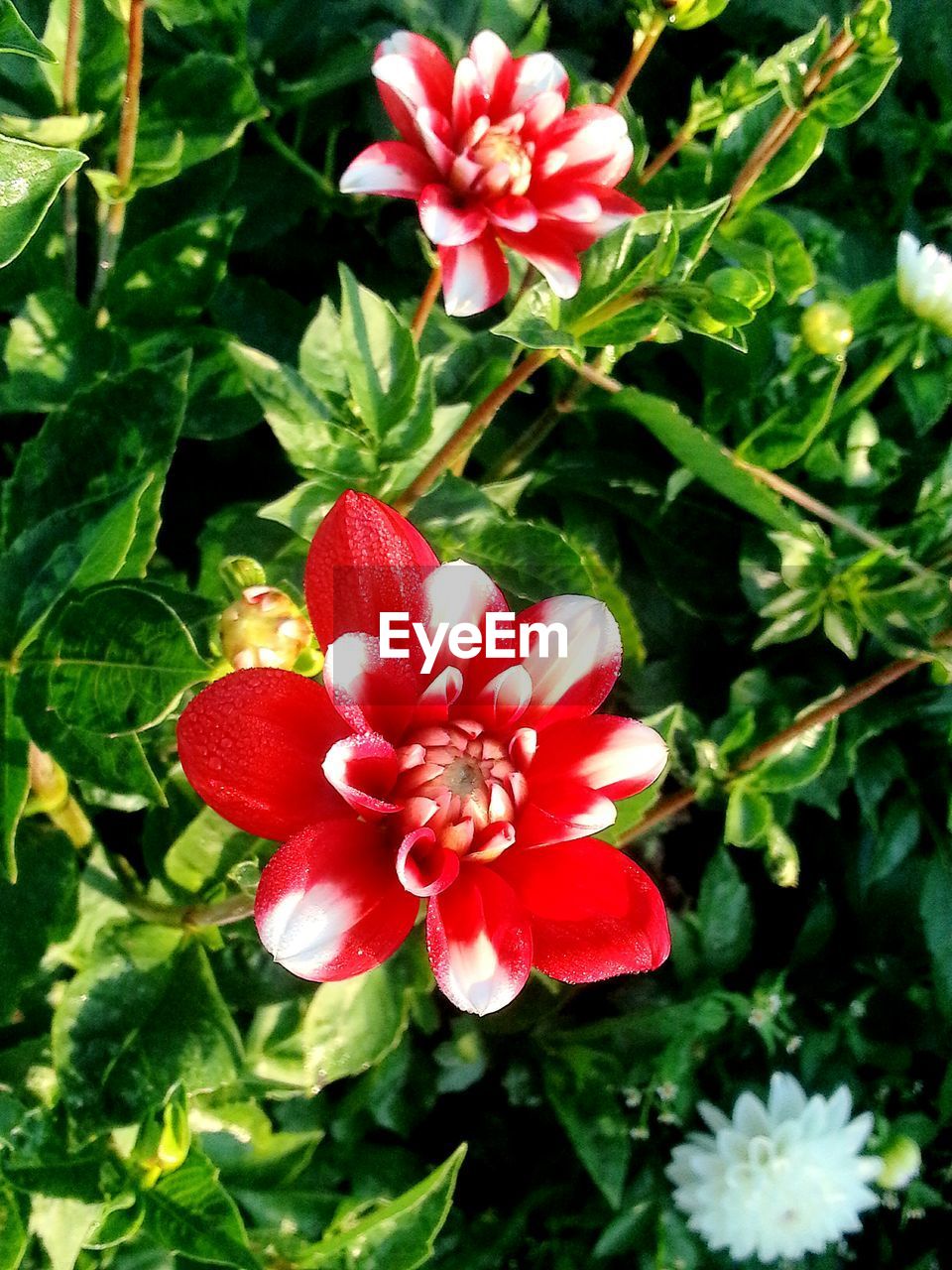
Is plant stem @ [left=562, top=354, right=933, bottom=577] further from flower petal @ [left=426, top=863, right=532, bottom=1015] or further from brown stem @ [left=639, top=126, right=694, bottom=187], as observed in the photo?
flower petal @ [left=426, top=863, right=532, bottom=1015]

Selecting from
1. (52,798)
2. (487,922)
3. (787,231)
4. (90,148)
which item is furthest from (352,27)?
(487,922)

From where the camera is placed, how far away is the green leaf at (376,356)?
0.94 metres

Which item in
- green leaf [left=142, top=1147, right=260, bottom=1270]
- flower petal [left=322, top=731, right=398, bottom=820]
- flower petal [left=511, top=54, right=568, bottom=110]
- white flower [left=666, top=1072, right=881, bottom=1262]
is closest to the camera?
flower petal [left=322, top=731, right=398, bottom=820]

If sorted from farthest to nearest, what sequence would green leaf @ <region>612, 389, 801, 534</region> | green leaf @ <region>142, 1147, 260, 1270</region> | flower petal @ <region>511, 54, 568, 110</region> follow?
green leaf @ <region>612, 389, 801, 534</region> < flower petal @ <region>511, 54, 568, 110</region> < green leaf @ <region>142, 1147, 260, 1270</region>

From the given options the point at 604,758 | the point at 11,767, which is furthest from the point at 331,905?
the point at 11,767

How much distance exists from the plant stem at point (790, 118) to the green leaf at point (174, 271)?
486mm

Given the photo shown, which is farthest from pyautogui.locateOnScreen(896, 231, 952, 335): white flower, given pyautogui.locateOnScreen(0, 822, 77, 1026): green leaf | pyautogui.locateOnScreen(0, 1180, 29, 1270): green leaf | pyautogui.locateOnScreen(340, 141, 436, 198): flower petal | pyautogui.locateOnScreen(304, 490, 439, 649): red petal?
pyautogui.locateOnScreen(0, 1180, 29, 1270): green leaf

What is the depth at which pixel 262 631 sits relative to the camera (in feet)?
2.45

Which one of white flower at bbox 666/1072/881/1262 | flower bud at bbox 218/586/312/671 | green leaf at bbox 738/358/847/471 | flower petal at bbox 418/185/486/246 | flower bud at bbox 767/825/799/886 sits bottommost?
white flower at bbox 666/1072/881/1262

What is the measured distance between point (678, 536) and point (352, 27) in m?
0.68

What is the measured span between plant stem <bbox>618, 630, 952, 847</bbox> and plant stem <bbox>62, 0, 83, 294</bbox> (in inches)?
30.6

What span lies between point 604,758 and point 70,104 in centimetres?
78

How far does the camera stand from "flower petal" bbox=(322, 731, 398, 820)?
1.88 ft

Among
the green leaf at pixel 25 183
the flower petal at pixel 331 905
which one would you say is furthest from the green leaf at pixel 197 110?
the flower petal at pixel 331 905
